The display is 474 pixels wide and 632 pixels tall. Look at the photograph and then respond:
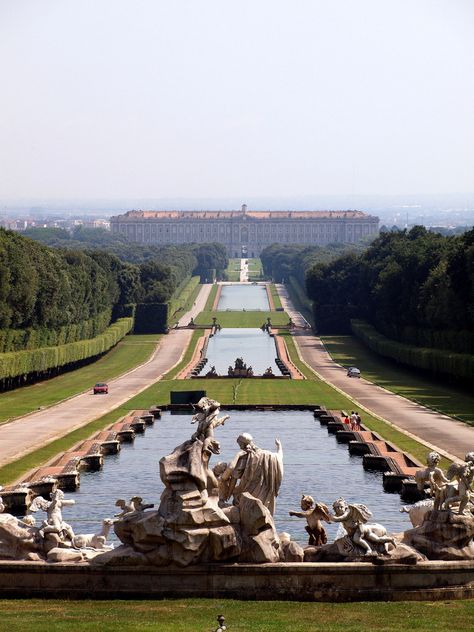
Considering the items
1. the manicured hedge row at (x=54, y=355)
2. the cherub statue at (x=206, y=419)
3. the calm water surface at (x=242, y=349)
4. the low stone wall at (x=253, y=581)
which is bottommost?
the calm water surface at (x=242, y=349)

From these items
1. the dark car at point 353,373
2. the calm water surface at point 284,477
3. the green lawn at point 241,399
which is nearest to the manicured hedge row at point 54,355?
the green lawn at point 241,399

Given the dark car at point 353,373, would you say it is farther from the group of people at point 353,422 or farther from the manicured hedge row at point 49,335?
the group of people at point 353,422

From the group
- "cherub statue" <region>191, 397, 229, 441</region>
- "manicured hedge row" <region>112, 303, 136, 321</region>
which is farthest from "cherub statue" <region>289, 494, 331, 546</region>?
"manicured hedge row" <region>112, 303, 136, 321</region>

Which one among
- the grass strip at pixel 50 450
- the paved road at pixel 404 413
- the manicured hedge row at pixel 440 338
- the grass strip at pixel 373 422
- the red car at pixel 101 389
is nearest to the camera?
the grass strip at pixel 50 450

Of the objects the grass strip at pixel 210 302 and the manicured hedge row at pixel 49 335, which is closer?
the manicured hedge row at pixel 49 335

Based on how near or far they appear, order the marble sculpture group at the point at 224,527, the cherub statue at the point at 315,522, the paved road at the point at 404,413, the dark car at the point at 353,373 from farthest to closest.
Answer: the dark car at the point at 353,373 < the paved road at the point at 404,413 < the cherub statue at the point at 315,522 < the marble sculpture group at the point at 224,527

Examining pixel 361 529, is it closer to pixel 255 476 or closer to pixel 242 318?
pixel 255 476

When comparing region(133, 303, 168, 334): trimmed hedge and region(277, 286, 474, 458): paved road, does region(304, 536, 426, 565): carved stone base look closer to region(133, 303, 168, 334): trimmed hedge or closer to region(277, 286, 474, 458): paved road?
region(277, 286, 474, 458): paved road

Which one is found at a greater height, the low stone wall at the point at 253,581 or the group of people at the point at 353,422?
the low stone wall at the point at 253,581
